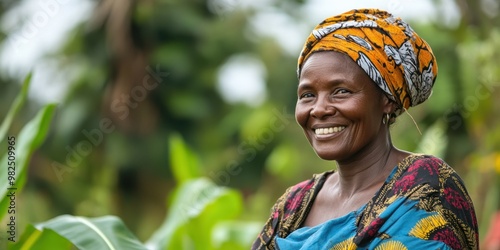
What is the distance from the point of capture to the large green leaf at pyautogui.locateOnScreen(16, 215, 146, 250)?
409cm

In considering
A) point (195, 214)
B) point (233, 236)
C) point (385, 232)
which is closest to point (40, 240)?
point (195, 214)

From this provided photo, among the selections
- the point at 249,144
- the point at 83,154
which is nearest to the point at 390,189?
the point at 249,144

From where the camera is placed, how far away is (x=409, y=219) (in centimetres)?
273

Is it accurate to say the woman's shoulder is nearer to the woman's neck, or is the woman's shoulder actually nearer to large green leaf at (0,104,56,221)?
the woman's neck

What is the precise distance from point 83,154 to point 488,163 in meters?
5.53

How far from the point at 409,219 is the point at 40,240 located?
2.19m

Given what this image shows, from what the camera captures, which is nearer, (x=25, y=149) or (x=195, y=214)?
(x=25, y=149)

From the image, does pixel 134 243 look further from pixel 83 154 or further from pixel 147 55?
pixel 147 55

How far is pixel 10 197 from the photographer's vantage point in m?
4.68

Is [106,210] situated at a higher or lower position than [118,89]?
lower

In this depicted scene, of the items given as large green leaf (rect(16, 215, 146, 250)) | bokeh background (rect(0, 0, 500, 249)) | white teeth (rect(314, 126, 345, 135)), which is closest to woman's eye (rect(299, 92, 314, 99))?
white teeth (rect(314, 126, 345, 135))

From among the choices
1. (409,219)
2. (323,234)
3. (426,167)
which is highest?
(426,167)

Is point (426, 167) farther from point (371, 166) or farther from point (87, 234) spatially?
point (87, 234)

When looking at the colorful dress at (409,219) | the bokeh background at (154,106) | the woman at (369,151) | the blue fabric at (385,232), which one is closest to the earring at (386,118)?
the woman at (369,151)
